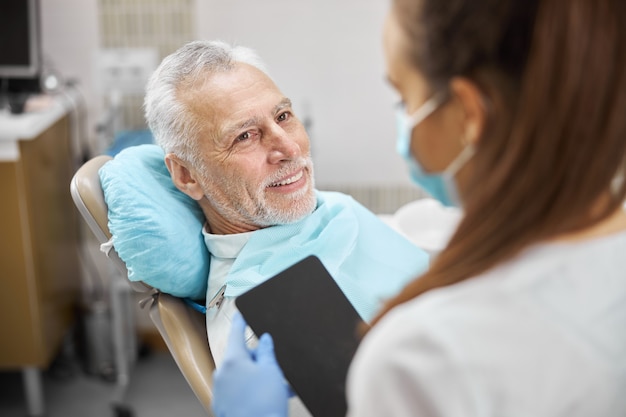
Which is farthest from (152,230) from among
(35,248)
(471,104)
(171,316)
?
(35,248)

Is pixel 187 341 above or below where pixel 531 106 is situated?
below

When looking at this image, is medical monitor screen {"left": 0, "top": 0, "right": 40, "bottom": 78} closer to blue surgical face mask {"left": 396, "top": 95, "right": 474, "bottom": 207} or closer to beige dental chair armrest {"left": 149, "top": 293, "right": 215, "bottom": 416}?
beige dental chair armrest {"left": 149, "top": 293, "right": 215, "bottom": 416}

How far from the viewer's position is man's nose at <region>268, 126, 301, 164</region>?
1.58 m

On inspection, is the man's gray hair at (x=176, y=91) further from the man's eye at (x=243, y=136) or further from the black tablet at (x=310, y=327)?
the black tablet at (x=310, y=327)

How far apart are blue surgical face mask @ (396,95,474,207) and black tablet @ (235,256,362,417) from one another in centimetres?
44

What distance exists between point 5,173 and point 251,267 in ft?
3.83

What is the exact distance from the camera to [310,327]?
1288mm

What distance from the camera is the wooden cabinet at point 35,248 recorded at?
2.35 metres

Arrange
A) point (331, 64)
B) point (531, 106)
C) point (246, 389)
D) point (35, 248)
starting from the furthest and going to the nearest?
1. point (331, 64)
2. point (35, 248)
3. point (246, 389)
4. point (531, 106)

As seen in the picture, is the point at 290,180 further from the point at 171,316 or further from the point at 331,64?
the point at 331,64

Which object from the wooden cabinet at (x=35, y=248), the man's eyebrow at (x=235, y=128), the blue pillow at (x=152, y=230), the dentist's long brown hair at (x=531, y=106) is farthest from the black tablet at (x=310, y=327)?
the wooden cabinet at (x=35, y=248)

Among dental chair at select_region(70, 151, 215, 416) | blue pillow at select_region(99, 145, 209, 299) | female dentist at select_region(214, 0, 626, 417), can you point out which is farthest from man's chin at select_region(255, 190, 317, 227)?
female dentist at select_region(214, 0, 626, 417)

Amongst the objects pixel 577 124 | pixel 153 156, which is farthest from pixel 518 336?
pixel 153 156

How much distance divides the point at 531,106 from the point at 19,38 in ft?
7.26
